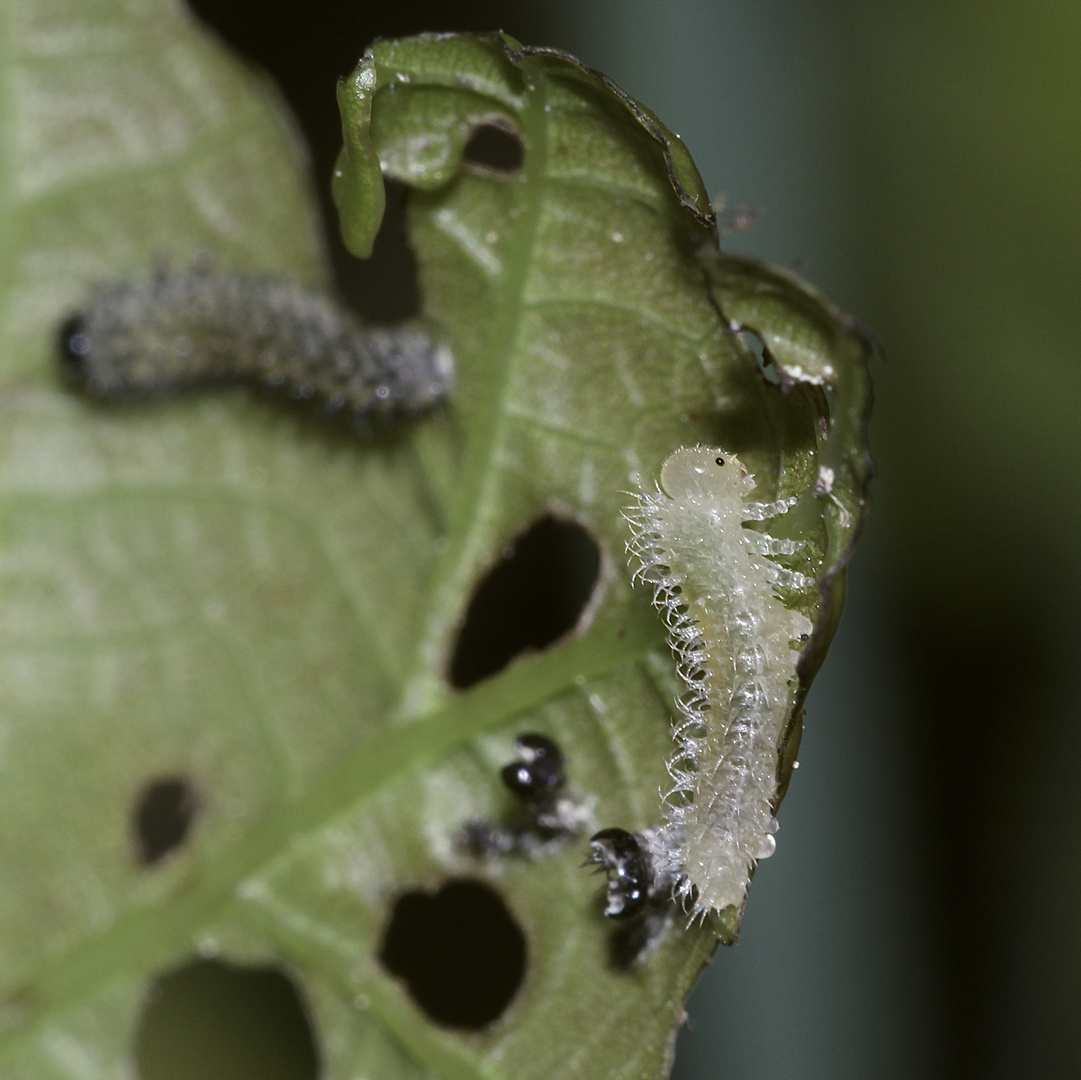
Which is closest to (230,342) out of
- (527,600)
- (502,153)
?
(502,153)

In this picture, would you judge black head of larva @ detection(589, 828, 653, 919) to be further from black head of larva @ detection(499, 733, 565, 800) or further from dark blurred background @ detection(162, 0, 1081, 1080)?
dark blurred background @ detection(162, 0, 1081, 1080)

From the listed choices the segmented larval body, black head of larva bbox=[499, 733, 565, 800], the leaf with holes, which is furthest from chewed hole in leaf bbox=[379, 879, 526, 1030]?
the segmented larval body

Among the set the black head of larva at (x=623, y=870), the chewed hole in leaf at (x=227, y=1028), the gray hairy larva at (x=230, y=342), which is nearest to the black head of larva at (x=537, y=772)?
the black head of larva at (x=623, y=870)

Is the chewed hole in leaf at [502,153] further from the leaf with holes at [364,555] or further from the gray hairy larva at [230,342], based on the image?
the gray hairy larva at [230,342]

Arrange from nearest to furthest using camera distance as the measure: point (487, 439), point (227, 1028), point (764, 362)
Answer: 1. point (764, 362)
2. point (487, 439)
3. point (227, 1028)

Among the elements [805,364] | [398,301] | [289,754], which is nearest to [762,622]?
[805,364]

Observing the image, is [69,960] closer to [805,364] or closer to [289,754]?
[289,754]

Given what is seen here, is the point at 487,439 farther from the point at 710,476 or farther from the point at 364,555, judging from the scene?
the point at 710,476

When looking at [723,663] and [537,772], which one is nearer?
[723,663]
